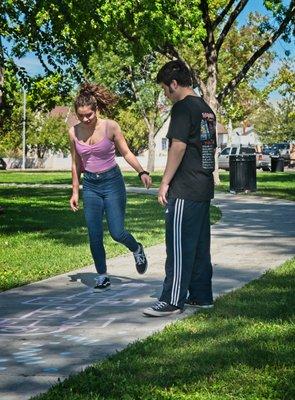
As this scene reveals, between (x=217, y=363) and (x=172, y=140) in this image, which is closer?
(x=217, y=363)

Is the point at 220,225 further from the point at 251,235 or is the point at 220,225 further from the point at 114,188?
the point at 114,188

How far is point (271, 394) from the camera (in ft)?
14.6

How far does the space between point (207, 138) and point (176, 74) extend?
57 cm

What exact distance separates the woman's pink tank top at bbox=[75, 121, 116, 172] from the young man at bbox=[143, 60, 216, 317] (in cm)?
125

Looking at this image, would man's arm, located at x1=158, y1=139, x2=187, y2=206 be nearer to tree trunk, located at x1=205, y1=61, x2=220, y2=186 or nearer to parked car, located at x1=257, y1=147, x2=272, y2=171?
tree trunk, located at x1=205, y1=61, x2=220, y2=186

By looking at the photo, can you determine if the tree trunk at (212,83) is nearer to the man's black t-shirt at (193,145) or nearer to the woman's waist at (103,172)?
the woman's waist at (103,172)

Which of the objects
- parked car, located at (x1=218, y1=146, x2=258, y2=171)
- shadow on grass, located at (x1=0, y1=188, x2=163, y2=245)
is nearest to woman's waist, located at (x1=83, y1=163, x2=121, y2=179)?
shadow on grass, located at (x1=0, y1=188, x2=163, y2=245)

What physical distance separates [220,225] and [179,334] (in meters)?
9.58

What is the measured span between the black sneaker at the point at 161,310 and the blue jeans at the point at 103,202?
1505 mm

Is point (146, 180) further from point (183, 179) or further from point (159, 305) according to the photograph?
point (159, 305)

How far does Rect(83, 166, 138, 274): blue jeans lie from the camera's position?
27.1 ft

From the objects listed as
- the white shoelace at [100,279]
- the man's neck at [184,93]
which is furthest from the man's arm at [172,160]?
the white shoelace at [100,279]

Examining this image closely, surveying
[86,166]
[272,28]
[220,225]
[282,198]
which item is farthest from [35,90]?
[86,166]

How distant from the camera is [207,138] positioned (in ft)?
22.6
